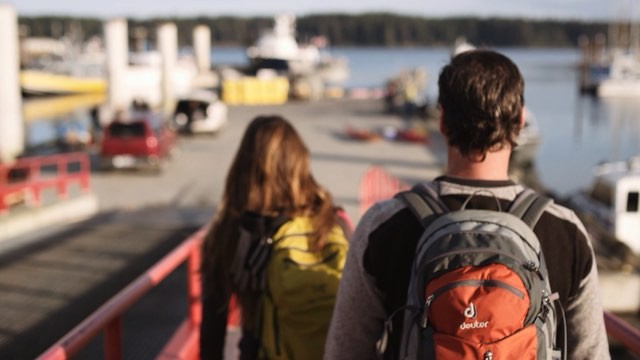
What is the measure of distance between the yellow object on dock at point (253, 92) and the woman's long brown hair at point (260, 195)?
41791 millimetres

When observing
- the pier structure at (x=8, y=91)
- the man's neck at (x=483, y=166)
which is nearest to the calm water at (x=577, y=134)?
the pier structure at (x=8, y=91)

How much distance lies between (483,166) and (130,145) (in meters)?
18.9

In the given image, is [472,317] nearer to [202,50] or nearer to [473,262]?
[473,262]

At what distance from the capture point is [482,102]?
7.26 feet

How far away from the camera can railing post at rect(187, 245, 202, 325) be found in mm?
5910

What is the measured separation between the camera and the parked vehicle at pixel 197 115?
28.6 m

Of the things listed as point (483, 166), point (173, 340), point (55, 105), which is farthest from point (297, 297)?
point (55, 105)

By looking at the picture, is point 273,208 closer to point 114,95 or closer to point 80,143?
point 80,143

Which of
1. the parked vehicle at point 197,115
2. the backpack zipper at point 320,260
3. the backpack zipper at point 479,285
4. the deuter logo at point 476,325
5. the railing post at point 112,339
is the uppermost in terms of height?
the backpack zipper at point 479,285

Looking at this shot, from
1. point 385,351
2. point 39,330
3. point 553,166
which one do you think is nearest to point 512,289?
point 385,351

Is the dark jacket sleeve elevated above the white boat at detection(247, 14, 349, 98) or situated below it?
below

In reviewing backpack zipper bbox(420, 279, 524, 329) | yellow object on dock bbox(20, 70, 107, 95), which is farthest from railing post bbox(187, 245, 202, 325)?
yellow object on dock bbox(20, 70, 107, 95)

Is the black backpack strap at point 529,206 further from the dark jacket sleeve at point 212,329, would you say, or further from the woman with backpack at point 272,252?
the dark jacket sleeve at point 212,329

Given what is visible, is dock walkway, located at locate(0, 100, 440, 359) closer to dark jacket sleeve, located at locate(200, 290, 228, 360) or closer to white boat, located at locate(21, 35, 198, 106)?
dark jacket sleeve, located at locate(200, 290, 228, 360)
